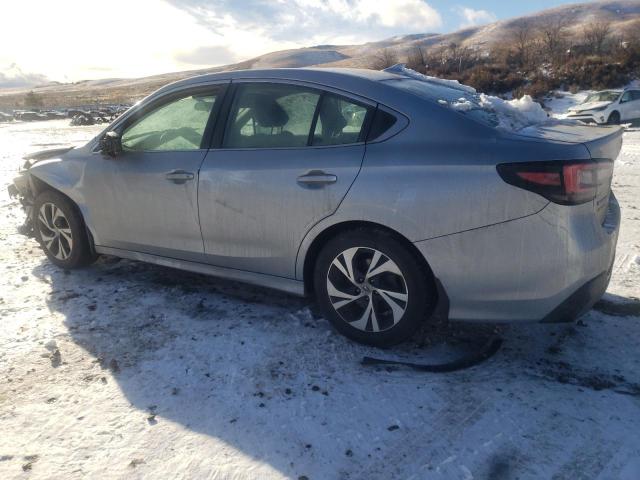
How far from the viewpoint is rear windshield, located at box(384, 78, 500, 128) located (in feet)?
9.48

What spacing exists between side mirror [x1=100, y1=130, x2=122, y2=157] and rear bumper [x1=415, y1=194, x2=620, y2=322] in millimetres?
2463

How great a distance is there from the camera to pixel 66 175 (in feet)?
14.0

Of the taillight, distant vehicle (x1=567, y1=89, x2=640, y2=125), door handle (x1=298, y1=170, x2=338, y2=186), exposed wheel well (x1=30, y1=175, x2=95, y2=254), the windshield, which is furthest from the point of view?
the windshield

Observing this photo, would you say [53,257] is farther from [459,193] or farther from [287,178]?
[459,193]

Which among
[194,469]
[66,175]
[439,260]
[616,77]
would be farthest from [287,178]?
[616,77]

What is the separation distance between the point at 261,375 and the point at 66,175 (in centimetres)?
260

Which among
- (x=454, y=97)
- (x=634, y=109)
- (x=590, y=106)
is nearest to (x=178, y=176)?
(x=454, y=97)

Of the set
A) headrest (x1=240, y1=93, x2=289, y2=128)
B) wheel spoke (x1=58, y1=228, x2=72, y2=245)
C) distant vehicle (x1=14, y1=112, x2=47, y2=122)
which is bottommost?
wheel spoke (x1=58, y1=228, x2=72, y2=245)

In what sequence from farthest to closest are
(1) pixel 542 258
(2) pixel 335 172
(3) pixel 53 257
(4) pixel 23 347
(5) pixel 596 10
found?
(5) pixel 596 10, (3) pixel 53 257, (4) pixel 23 347, (2) pixel 335 172, (1) pixel 542 258

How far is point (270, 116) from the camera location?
3406 mm

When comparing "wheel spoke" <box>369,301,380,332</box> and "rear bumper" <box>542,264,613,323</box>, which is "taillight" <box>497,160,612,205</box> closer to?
"rear bumper" <box>542,264,613,323</box>

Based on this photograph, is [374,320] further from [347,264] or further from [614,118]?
[614,118]

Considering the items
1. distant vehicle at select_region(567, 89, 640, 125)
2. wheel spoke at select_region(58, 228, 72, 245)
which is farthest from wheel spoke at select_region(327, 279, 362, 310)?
distant vehicle at select_region(567, 89, 640, 125)

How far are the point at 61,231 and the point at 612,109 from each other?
19688mm
